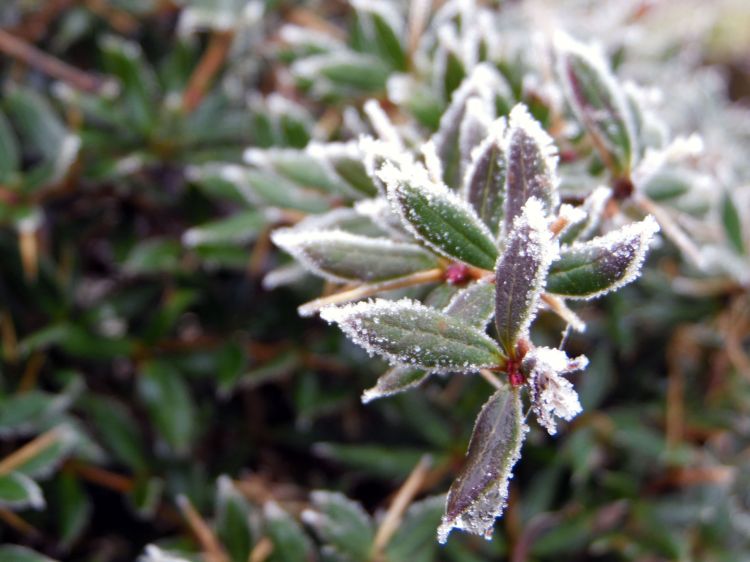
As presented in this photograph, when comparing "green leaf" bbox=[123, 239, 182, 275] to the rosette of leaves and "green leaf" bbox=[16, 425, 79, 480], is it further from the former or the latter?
the rosette of leaves

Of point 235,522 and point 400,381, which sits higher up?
point 400,381

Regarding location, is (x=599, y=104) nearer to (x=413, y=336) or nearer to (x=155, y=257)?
(x=413, y=336)

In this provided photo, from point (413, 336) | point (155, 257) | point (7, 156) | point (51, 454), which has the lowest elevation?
point (51, 454)

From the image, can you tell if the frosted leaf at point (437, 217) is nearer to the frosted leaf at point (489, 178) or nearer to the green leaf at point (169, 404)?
the frosted leaf at point (489, 178)

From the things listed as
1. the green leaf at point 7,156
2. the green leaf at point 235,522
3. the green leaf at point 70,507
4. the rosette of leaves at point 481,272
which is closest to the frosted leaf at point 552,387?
the rosette of leaves at point 481,272

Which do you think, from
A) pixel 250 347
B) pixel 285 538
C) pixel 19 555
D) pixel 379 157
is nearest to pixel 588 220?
pixel 379 157
